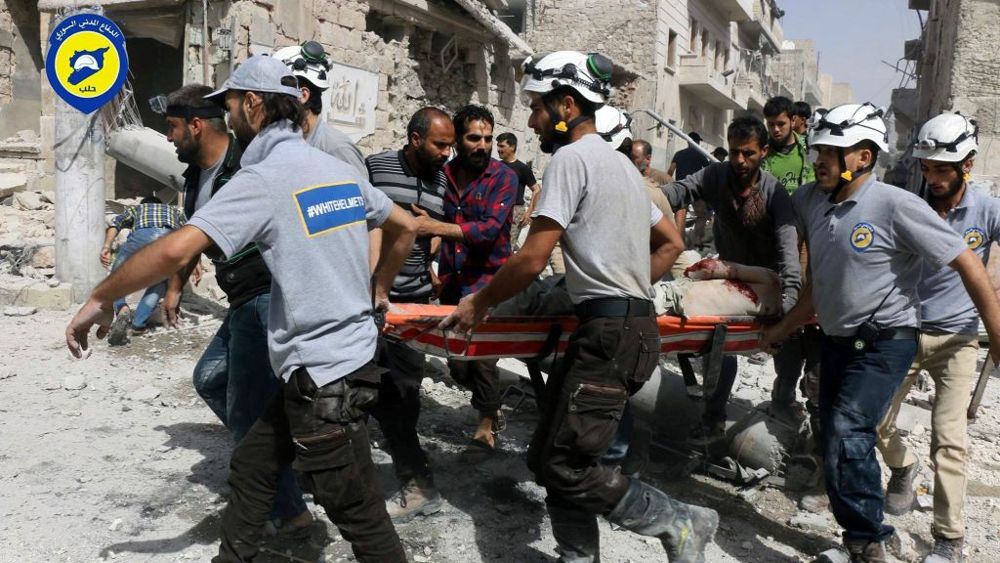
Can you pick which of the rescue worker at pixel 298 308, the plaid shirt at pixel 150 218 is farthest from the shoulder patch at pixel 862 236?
the plaid shirt at pixel 150 218

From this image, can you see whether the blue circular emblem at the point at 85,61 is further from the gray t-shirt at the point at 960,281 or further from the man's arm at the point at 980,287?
the man's arm at the point at 980,287

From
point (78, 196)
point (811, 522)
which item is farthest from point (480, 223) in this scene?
point (78, 196)

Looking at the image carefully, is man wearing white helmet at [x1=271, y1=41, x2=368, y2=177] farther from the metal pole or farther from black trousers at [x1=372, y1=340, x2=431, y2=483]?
the metal pole

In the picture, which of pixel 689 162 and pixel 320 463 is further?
pixel 689 162

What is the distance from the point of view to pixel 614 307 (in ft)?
9.70

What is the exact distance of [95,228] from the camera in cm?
783

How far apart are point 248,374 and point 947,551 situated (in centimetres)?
309

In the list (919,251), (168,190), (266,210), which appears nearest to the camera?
(266,210)

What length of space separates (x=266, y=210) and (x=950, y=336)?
3.08 meters

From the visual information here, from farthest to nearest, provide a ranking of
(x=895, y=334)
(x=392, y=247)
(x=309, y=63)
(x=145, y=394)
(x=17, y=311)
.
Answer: (x=17, y=311) < (x=145, y=394) < (x=309, y=63) < (x=895, y=334) < (x=392, y=247)

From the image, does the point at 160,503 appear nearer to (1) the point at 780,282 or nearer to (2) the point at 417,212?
(2) the point at 417,212

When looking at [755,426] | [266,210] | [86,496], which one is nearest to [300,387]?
[266,210]

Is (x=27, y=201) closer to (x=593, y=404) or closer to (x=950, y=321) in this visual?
(x=593, y=404)

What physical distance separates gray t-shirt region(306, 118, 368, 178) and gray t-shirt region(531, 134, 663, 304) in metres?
1.13
